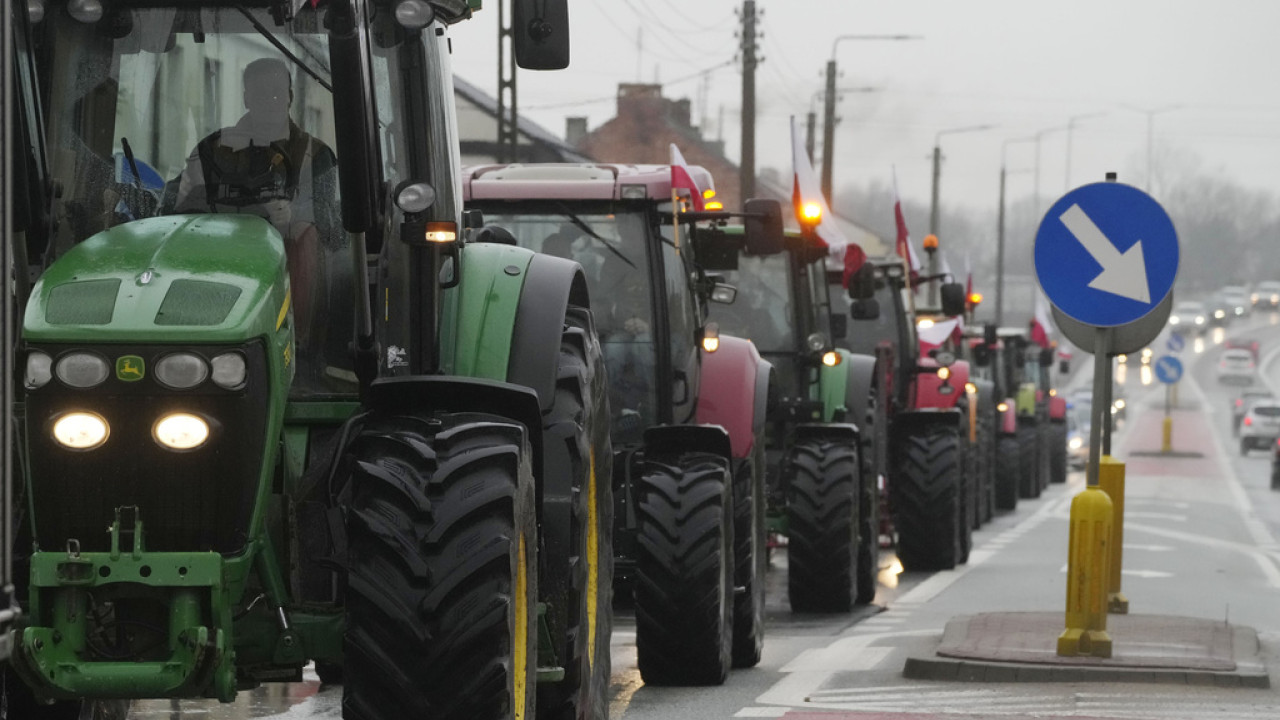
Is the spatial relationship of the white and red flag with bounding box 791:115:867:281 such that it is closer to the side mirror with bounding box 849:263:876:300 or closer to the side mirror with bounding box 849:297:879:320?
the side mirror with bounding box 849:263:876:300

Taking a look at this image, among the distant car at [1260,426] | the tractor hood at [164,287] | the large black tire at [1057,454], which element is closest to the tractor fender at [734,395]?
the tractor hood at [164,287]

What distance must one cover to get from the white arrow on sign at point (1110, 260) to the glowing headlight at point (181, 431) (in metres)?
7.15

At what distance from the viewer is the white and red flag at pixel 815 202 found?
1659 centimetres

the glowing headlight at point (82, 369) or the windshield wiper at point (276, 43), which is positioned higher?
the windshield wiper at point (276, 43)

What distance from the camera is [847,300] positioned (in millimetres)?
21500

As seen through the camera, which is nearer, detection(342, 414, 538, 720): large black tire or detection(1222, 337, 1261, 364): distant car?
detection(342, 414, 538, 720): large black tire

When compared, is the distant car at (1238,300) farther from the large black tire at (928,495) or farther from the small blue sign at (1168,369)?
the large black tire at (928,495)

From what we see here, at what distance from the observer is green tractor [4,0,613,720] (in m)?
5.71

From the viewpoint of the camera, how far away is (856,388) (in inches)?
696

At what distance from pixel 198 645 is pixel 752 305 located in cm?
1163

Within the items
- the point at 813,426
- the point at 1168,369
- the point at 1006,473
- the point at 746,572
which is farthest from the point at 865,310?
the point at 1168,369

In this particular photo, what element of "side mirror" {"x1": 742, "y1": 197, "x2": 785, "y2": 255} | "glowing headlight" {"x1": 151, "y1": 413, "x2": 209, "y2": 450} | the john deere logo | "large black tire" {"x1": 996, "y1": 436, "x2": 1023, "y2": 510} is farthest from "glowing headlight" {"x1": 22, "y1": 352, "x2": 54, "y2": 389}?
"large black tire" {"x1": 996, "y1": 436, "x2": 1023, "y2": 510}

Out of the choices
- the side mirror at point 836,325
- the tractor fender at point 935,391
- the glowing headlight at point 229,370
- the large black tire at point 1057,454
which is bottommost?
the large black tire at point 1057,454

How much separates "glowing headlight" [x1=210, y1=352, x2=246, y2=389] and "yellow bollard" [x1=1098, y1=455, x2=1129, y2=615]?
29.2 ft
